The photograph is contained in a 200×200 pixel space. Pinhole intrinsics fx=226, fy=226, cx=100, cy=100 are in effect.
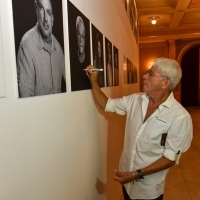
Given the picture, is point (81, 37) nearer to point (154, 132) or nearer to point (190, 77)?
point (154, 132)

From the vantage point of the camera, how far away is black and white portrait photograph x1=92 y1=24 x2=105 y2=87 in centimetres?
168

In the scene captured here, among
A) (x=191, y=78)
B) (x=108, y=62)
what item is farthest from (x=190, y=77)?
(x=108, y=62)

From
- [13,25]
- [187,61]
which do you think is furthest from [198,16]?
[13,25]

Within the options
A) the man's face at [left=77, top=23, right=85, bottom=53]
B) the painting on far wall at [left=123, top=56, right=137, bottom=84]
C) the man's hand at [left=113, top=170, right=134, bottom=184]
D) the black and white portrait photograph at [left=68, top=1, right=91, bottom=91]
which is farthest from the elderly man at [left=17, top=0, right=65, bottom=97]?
the painting on far wall at [left=123, top=56, right=137, bottom=84]

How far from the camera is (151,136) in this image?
5.28 feet

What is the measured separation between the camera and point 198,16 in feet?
26.5

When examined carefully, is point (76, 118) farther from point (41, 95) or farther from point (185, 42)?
point (185, 42)

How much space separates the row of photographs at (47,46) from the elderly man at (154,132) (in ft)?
0.83

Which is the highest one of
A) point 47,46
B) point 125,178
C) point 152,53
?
point 152,53

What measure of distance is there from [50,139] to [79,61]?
0.55 m

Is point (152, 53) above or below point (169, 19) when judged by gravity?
below

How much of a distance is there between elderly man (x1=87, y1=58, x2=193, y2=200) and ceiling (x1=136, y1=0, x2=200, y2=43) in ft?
18.6

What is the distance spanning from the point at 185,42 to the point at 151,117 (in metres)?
10.4

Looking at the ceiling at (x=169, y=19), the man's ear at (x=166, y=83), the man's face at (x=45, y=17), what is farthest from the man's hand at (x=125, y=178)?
the ceiling at (x=169, y=19)
